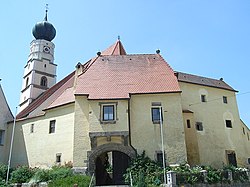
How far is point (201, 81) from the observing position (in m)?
29.8

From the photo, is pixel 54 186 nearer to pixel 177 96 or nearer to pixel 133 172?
pixel 133 172

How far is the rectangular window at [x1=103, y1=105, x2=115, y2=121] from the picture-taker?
2233cm

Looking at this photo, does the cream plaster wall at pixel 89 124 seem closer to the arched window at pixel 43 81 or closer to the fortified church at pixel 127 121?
the fortified church at pixel 127 121

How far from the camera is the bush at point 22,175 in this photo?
74.1 feet

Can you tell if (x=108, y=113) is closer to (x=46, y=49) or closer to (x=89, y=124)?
(x=89, y=124)

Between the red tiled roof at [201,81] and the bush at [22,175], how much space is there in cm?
1628

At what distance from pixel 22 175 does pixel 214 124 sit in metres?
18.2

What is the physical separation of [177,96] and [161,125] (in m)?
2.87

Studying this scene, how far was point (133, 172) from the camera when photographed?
20406 mm

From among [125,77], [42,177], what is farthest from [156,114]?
[42,177]

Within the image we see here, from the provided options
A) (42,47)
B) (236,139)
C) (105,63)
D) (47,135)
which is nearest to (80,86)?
(105,63)

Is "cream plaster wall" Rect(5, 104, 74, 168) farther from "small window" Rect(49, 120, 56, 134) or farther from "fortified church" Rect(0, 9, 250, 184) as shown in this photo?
"small window" Rect(49, 120, 56, 134)

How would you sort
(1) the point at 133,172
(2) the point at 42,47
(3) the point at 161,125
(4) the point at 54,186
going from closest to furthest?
(4) the point at 54,186 → (1) the point at 133,172 → (3) the point at 161,125 → (2) the point at 42,47

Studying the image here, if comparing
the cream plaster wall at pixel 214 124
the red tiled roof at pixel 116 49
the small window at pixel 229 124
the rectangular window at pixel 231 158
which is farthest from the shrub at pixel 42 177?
the small window at pixel 229 124
